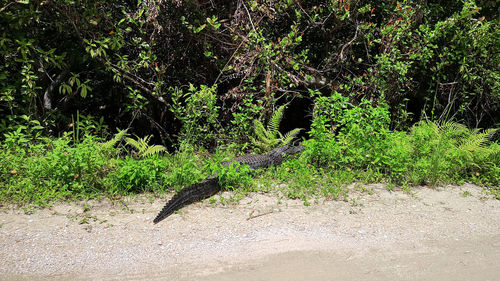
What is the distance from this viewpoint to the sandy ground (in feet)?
9.84

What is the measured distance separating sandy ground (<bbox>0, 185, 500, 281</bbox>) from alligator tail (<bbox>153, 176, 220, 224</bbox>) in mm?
89

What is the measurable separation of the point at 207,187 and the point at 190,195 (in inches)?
11.2

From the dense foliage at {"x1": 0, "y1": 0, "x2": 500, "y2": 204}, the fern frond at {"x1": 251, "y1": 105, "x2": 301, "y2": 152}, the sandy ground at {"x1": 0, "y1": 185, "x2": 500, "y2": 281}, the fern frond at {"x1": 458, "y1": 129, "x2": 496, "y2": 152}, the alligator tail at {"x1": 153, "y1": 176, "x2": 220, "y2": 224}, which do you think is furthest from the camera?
the fern frond at {"x1": 251, "y1": 105, "x2": 301, "y2": 152}

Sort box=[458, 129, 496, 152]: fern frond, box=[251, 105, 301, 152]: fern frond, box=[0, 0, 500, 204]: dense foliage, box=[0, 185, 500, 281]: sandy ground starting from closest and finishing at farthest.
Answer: box=[0, 185, 500, 281]: sandy ground → box=[0, 0, 500, 204]: dense foliage → box=[458, 129, 496, 152]: fern frond → box=[251, 105, 301, 152]: fern frond

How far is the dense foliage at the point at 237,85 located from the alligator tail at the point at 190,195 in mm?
279

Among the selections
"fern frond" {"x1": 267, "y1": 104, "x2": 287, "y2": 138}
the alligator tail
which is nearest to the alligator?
the alligator tail

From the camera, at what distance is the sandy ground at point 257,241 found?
300cm

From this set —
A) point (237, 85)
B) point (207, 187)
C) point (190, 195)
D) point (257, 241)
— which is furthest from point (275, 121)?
point (257, 241)

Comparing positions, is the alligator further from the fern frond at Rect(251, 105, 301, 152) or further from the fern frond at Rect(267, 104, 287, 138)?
the fern frond at Rect(267, 104, 287, 138)

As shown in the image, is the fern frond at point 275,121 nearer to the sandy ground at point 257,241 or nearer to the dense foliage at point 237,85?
the dense foliage at point 237,85

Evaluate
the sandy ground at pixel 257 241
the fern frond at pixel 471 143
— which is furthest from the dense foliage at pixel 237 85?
the sandy ground at pixel 257 241

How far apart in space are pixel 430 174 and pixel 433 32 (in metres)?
2.53

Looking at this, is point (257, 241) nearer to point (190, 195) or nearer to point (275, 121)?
point (190, 195)

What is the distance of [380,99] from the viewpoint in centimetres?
603
